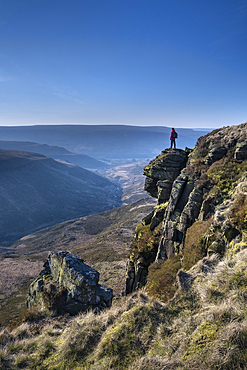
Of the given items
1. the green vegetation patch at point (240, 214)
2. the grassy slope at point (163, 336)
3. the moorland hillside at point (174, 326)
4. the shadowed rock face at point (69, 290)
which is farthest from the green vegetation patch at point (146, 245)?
the grassy slope at point (163, 336)

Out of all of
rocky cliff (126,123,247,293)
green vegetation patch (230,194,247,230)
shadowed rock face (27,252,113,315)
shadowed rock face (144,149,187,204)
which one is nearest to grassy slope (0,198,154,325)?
rocky cliff (126,123,247,293)

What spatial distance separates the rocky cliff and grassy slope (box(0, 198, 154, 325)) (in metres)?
27.1

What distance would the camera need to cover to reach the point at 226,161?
17234mm

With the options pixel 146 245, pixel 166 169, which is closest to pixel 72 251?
pixel 146 245

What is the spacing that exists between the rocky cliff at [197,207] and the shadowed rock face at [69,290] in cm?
402

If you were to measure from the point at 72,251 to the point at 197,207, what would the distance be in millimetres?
102929

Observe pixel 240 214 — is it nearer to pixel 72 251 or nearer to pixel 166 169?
pixel 166 169

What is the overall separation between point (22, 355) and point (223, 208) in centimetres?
1280

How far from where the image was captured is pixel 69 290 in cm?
1348

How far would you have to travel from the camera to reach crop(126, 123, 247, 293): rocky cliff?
11.0 metres

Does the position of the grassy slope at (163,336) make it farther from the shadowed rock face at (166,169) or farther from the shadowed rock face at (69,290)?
the shadowed rock face at (166,169)

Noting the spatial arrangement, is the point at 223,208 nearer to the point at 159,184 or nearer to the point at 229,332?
the point at 229,332

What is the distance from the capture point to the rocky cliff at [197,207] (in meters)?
11.0

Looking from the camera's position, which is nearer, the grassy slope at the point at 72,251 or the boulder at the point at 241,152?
the boulder at the point at 241,152
